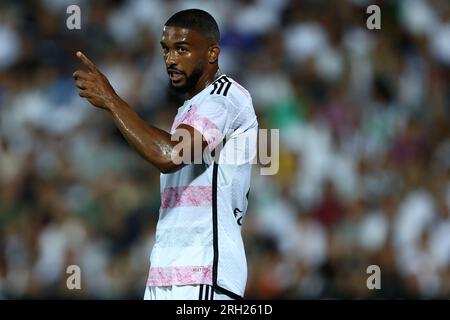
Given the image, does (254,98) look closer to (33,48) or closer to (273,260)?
(273,260)

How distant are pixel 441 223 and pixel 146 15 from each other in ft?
10.2

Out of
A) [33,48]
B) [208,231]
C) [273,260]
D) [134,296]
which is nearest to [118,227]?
[134,296]

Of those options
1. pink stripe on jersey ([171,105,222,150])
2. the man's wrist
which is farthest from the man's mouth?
the man's wrist

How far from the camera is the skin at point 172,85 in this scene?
12.1ft

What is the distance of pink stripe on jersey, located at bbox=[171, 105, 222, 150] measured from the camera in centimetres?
380

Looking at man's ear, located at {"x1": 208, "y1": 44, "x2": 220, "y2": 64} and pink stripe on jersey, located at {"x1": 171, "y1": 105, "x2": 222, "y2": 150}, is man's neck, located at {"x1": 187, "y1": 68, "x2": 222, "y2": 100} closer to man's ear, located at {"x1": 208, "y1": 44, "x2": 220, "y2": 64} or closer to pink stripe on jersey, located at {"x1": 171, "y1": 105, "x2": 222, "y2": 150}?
man's ear, located at {"x1": 208, "y1": 44, "x2": 220, "y2": 64}

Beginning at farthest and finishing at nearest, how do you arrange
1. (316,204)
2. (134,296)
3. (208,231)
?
(316,204), (134,296), (208,231)

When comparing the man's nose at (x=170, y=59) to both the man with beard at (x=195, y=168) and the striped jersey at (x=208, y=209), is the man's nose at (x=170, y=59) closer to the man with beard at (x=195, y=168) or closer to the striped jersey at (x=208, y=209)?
the man with beard at (x=195, y=168)

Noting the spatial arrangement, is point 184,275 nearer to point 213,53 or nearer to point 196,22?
point 213,53

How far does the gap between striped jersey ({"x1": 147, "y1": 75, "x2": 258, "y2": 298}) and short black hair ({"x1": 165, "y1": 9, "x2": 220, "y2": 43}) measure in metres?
0.29

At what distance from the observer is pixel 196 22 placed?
4113mm

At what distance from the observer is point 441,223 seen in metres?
7.84

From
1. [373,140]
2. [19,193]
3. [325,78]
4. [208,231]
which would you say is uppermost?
[325,78]

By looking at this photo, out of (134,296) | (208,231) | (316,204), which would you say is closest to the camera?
(208,231)
